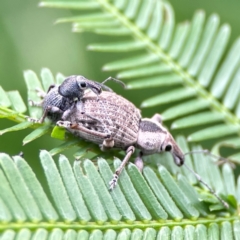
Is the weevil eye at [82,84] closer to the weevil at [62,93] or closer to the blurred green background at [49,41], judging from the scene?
the weevil at [62,93]

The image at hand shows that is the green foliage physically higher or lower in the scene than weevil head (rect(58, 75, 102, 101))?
lower

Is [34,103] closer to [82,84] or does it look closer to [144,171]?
[82,84]

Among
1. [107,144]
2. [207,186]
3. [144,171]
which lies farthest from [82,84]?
[207,186]

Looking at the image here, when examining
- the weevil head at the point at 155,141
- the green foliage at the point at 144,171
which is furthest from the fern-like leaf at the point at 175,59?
the weevil head at the point at 155,141

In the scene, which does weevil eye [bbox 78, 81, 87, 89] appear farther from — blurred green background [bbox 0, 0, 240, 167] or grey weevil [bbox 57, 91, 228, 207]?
blurred green background [bbox 0, 0, 240, 167]

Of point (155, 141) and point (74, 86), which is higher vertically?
point (74, 86)

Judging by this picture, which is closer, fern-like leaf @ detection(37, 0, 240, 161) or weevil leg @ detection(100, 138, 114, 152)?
weevil leg @ detection(100, 138, 114, 152)

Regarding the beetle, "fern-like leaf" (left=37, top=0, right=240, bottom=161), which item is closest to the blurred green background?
"fern-like leaf" (left=37, top=0, right=240, bottom=161)

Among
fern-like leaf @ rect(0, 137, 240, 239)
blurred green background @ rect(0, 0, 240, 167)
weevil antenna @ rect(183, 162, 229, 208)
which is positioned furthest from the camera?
blurred green background @ rect(0, 0, 240, 167)
